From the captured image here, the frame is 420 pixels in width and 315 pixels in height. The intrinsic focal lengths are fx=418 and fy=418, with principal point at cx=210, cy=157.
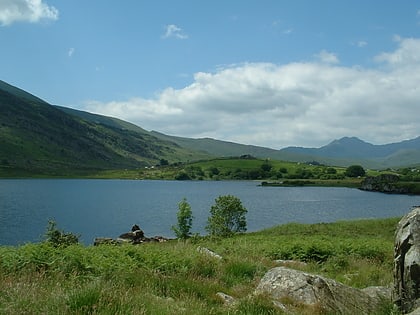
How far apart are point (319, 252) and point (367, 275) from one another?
664cm

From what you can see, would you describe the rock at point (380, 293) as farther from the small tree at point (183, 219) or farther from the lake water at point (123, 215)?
the lake water at point (123, 215)

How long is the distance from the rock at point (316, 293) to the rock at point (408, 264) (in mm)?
694

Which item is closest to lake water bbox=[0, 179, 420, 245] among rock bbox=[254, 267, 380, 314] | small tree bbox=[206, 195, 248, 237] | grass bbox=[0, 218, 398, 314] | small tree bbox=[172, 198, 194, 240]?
small tree bbox=[206, 195, 248, 237]

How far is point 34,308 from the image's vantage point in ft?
21.6

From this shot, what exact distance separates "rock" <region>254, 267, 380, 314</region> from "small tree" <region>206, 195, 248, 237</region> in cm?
4919

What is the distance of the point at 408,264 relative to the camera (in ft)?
33.4

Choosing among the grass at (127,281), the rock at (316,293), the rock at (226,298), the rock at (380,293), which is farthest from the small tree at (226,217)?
the rock at (226,298)

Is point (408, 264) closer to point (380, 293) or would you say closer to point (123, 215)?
point (380, 293)

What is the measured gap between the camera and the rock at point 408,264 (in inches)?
392

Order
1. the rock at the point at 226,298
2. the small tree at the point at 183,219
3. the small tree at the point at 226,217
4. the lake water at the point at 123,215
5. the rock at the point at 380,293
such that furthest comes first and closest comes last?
the lake water at the point at 123,215
the small tree at the point at 183,219
the small tree at the point at 226,217
the rock at the point at 380,293
the rock at the point at 226,298

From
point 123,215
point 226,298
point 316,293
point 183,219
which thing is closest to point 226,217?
point 183,219

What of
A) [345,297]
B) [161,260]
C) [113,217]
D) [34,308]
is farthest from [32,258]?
[113,217]

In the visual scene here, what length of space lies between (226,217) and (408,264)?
175ft

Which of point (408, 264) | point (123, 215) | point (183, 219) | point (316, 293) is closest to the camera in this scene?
point (316, 293)
